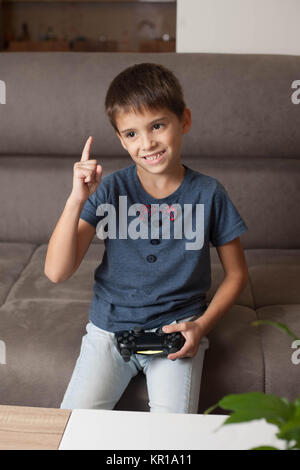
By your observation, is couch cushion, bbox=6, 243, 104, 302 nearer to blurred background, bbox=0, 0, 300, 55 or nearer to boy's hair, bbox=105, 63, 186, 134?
boy's hair, bbox=105, 63, 186, 134

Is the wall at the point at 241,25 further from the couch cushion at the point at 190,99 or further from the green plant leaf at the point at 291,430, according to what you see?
the green plant leaf at the point at 291,430

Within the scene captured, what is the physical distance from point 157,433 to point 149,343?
29 centimetres

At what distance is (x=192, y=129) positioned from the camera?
5.74ft

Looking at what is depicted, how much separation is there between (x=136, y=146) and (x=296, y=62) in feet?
2.82

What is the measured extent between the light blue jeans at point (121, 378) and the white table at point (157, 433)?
21cm

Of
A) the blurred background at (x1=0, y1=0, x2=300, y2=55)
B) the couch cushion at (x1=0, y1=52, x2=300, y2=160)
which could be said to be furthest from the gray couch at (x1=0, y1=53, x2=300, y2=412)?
the blurred background at (x1=0, y1=0, x2=300, y2=55)

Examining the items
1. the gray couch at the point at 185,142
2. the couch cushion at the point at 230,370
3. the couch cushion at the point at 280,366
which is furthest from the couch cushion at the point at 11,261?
the couch cushion at the point at 280,366

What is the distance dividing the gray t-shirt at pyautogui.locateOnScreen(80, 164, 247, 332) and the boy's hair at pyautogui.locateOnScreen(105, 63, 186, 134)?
17cm

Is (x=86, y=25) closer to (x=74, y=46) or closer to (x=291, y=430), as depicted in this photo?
(x=74, y=46)

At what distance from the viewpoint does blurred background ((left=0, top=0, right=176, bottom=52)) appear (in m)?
4.29

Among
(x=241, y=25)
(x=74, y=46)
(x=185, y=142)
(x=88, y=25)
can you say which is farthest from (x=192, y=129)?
(x=88, y=25)

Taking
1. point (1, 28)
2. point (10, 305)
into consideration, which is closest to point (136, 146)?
point (10, 305)

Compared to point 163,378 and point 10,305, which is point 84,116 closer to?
point 10,305

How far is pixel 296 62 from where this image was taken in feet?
5.79
